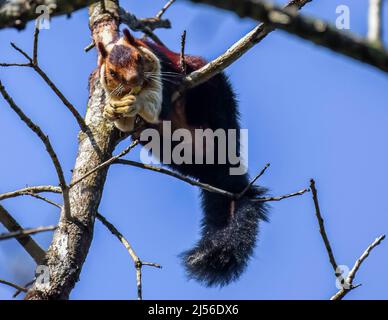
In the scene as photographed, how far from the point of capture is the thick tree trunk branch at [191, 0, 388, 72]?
4.97 ft

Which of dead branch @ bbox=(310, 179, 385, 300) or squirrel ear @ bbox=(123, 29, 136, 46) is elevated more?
squirrel ear @ bbox=(123, 29, 136, 46)

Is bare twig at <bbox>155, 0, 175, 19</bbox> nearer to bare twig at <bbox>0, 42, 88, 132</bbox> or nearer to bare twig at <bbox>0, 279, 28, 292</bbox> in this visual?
bare twig at <bbox>0, 42, 88, 132</bbox>

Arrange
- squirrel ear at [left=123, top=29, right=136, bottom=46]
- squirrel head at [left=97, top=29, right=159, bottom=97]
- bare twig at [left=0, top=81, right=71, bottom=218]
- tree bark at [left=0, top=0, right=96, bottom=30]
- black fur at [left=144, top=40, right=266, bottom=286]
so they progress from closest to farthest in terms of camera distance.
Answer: tree bark at [left=0, top=0, right=96, bottom=30] → bare twig at [left=0, top=81, right=71, bottom=218] → squirrel head at [left=97, top=29, right=159, bottom=97] → black fur at [left=144, top=40, right=266, bottom=286] → squirrel ear at [left=123, top=29, right=136, bottom=46]

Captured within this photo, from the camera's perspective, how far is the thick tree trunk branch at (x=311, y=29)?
1.51 metres

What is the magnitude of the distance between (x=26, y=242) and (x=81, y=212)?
0.48 m

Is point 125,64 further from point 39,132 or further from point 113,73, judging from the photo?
point 39,132

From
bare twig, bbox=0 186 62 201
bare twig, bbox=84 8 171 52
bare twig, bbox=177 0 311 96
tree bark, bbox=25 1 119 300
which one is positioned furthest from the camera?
bare twig, bbox=84 8 171 52

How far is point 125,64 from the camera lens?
18.1ft

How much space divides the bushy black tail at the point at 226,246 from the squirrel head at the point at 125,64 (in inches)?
62.5

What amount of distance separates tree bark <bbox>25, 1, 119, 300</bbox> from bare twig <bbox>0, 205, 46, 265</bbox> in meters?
0.06

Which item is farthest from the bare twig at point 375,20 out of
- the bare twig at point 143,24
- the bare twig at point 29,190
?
the bare twig at point 143,24

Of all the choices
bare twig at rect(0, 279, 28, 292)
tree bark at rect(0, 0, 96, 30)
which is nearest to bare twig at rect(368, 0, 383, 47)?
tree bark at rect(0, 0, 96, 30)
